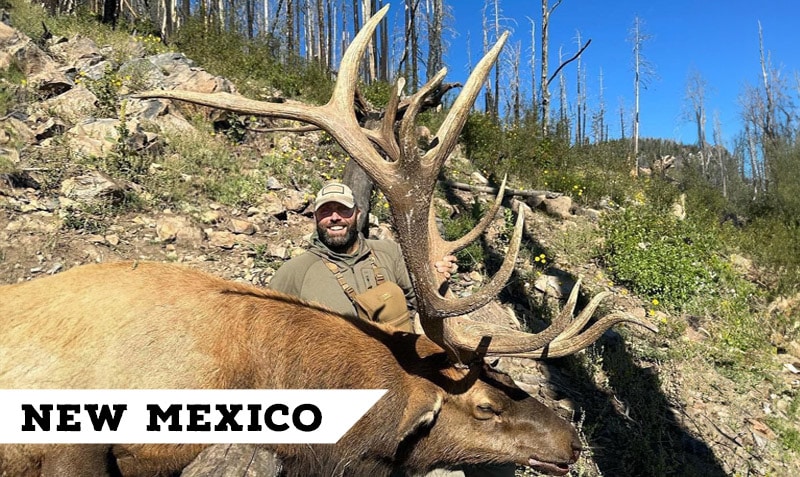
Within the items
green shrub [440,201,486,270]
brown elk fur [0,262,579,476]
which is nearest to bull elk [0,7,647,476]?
brown elk fur [0,262,579,476]

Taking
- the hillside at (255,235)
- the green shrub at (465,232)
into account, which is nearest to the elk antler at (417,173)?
the hillside at (255,235)

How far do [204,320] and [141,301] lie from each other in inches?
14.1

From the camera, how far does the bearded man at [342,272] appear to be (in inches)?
135

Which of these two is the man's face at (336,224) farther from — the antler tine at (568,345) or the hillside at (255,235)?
the hillside at (255,235)

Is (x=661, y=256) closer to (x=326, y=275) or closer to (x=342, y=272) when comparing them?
(x=342, y=272)

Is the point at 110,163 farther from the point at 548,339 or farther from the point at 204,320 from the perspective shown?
the point at 548,339

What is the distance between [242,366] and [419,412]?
3.25 feet

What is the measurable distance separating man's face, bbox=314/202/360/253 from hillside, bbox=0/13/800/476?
2165 mm

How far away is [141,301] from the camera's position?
2.61 meters

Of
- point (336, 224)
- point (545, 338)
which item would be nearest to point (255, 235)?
point (336, 224)

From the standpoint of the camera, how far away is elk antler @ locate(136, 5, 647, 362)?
2.43 metres

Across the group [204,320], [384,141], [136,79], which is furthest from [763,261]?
[136,79]

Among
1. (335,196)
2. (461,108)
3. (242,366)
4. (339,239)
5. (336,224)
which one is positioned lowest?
(242,366)

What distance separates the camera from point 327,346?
270 cm
